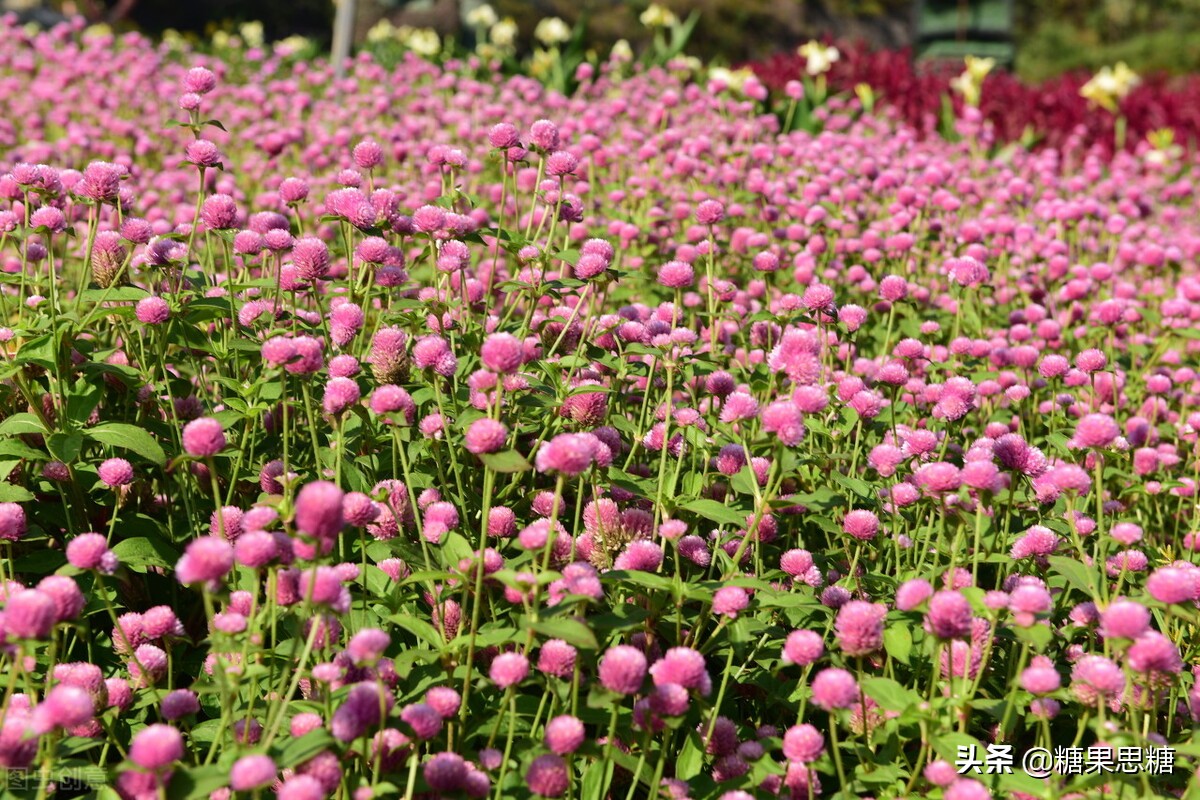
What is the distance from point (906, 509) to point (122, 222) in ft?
5.95

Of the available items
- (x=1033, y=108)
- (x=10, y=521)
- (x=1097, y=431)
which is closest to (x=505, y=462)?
(x=10, y=521)

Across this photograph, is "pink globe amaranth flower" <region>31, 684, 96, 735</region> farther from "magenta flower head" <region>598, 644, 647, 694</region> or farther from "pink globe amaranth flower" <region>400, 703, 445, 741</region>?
"magenta flower head" <region>598, 644, 647, 694</region>

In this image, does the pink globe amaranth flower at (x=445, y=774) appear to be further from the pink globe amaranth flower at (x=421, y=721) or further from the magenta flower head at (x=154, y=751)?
the magenta flower head at (x=154, y=751)

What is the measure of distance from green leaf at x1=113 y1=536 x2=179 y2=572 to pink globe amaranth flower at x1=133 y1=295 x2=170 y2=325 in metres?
0.41

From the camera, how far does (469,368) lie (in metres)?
2.36

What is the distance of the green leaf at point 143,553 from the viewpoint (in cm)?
196

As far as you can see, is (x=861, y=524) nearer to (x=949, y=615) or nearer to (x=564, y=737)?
(x=949, y=615)

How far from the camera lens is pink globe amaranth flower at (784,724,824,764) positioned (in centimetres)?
156

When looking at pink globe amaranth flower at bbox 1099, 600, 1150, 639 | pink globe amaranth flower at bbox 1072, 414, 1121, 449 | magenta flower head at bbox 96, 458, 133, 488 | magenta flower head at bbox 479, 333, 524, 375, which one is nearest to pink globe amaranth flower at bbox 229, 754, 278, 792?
magenta flower head at bbox 479, 333, 524, 375

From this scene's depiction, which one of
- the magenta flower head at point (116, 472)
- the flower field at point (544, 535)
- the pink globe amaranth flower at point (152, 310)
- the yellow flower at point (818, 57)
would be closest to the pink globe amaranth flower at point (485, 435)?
the flower field at point (544, 535)

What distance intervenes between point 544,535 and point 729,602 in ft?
1.08

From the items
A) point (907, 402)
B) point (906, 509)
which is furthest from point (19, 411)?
point (907, 402)

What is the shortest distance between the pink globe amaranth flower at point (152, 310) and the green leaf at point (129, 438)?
212 mm

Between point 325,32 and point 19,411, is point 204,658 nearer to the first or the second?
point 19,411
